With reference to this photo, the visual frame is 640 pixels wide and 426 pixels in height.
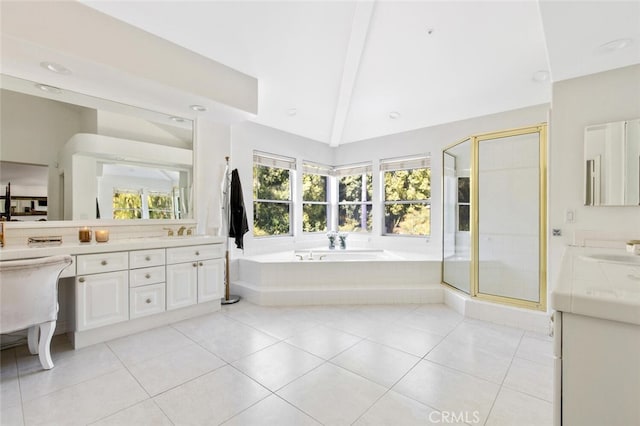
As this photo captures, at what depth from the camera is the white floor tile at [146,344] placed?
87.5 inches

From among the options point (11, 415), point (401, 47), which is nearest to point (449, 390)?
point (11, 415)

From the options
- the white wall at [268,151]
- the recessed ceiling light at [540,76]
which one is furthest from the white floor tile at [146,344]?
the recessed ceiling light at [540,76]

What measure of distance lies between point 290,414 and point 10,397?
1.77 m

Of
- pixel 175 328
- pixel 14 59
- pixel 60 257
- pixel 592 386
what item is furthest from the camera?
pixel 175 328

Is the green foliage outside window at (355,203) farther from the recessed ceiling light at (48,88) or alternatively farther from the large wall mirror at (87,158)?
the recessed ceiling light at (48,88)

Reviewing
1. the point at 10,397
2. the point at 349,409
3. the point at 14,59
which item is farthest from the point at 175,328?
the point at 14,59

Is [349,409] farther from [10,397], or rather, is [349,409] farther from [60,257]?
[60,257]

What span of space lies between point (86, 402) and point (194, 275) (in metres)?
1.45

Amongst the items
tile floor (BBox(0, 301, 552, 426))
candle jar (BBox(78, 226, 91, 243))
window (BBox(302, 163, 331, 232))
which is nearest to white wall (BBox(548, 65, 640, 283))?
tile floor (BBox(0, 301, 552, 426))

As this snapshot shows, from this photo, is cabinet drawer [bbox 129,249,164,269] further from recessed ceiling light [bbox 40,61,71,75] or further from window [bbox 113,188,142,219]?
recessed ceiling light [bbox 40,61,71,75]

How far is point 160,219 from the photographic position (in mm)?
3248

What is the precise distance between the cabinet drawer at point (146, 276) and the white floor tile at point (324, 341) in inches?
57.0

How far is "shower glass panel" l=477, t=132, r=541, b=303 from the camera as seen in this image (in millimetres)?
3002

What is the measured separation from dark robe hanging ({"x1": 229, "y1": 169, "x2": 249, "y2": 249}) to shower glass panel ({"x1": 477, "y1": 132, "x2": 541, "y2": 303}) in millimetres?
2974
